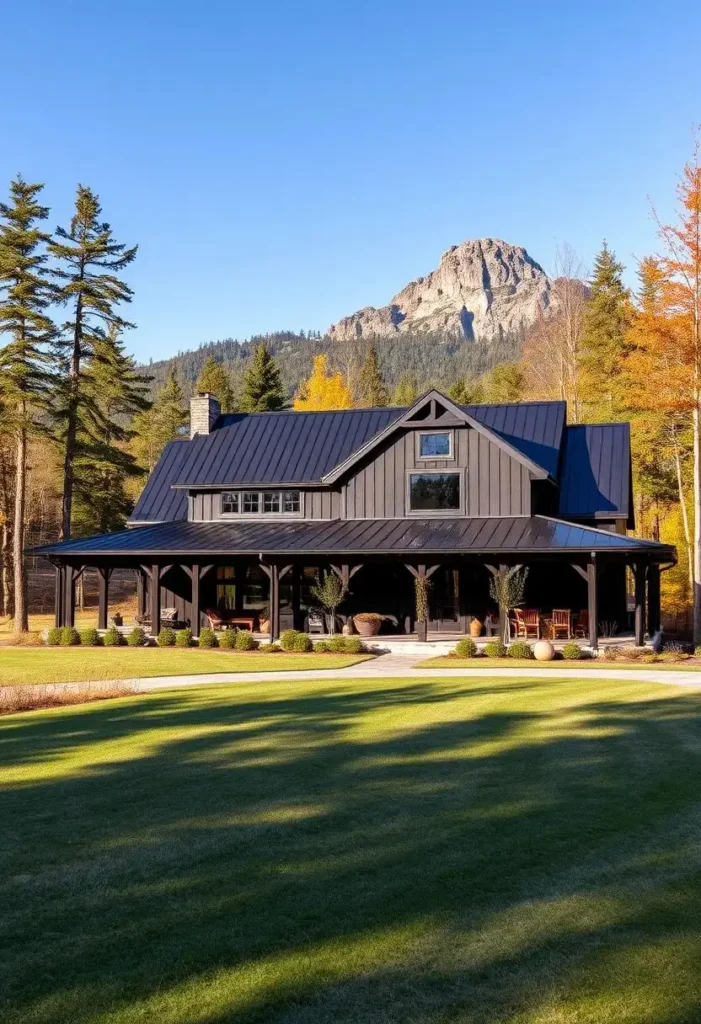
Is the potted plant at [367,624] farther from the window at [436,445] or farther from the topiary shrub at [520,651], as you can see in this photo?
the window at [436,445]

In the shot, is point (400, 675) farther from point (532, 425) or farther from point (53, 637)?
point (532, 425)

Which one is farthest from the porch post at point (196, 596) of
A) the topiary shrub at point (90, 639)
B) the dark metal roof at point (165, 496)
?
the dark metal roof at point (165, 496)

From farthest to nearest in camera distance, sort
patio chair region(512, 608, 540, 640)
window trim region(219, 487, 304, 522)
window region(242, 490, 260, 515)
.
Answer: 1. window region(242, 490, 260, 515)
2. window trim region(219, 487, 304, 522)
3. patio chair region(512, 608, 540, 640)

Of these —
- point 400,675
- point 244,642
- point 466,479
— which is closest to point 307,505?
point 466,479

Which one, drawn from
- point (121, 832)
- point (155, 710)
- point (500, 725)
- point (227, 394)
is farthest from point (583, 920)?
point (227, 394)

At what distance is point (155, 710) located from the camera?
50.2 feet

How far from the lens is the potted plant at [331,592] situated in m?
28.6

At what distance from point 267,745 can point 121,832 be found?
3865 millimetres

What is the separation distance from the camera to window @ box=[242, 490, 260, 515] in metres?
33.8

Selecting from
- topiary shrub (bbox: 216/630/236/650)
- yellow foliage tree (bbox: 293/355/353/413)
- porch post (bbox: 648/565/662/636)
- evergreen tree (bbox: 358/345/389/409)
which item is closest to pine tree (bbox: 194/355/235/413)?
yellow foliage tree (bbox: 293/355/353/413)

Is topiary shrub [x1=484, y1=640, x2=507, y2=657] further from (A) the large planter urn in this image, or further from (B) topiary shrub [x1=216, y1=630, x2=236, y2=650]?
(B) topiary shrub [x1=216, y1=630, x2=236, y2=650]

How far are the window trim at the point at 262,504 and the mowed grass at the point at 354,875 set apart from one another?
20299 millimetres

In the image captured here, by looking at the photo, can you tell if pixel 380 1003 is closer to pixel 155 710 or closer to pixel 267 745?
pixel 267 745

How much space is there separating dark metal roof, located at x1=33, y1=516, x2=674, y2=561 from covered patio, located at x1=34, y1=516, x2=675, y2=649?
0.04m
